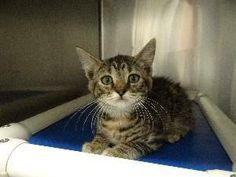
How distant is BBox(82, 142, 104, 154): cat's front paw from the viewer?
0.86 m

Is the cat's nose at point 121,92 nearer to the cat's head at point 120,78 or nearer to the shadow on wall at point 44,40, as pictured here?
the cat's head at point 120,78

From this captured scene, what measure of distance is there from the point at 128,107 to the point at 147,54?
16 centimetres

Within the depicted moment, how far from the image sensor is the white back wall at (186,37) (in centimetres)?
141

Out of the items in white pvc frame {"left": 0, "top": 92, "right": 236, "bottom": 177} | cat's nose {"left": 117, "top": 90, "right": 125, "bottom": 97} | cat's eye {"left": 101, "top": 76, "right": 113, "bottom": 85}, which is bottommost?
white pvc frame {"left": 0, "top": 92, "right": 236, "bottom": 177}

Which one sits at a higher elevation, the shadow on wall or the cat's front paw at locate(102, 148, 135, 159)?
the shadow on wall

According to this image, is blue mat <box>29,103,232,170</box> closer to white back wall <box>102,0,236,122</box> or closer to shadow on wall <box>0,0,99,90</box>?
shadow on wall <box>0,0,99,90</box>

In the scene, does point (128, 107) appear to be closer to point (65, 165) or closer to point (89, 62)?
point (89, 62)

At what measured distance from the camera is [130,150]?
0.86m

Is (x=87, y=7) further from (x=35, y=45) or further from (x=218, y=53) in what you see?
(x=218, y=53)

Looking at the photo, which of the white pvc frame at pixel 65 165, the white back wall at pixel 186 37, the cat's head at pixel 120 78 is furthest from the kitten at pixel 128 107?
the white back wall at pixel 186 37

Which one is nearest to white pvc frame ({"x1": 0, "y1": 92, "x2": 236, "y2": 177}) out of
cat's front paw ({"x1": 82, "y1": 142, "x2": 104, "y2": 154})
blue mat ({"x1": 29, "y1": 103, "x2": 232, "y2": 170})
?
blue mat ({"x1": 29, "y1": 103, "x2": 232, "y2": 170})

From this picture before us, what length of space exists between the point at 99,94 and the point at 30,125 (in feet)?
0.71

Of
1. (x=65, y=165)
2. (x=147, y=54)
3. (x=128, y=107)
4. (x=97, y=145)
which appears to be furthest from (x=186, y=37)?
(x=65, y=165)

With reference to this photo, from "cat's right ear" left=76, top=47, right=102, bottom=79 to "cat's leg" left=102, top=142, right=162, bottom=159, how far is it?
240 mm
